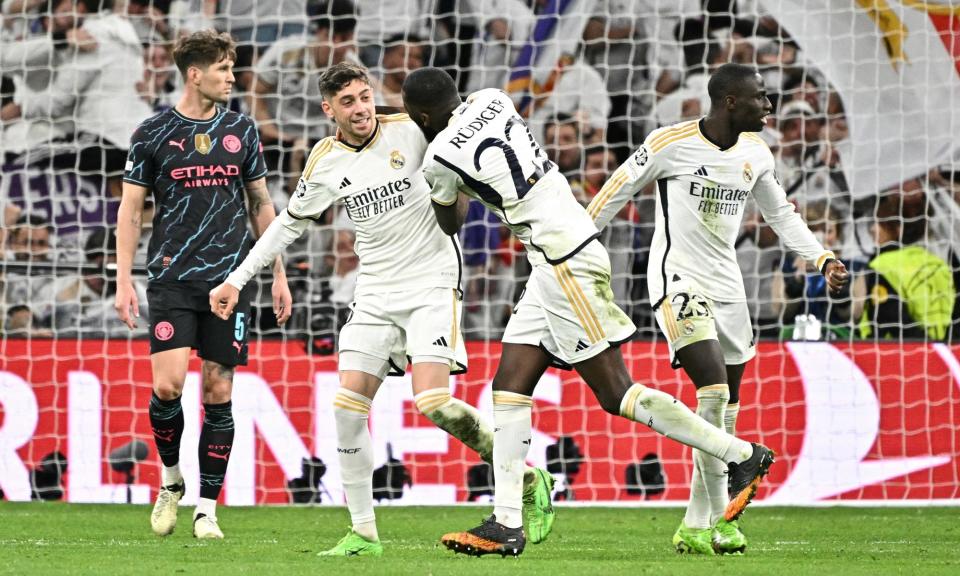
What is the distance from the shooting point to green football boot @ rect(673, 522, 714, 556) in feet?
18.2

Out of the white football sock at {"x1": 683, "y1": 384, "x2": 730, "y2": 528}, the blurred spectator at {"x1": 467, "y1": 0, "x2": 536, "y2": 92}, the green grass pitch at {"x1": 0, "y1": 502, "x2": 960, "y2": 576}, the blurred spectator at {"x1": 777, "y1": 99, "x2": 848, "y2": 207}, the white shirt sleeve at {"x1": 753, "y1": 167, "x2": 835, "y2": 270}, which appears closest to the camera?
the green grass pitch at {"x1": 0, "y1": 502, "x2": 960, "y2": 576}

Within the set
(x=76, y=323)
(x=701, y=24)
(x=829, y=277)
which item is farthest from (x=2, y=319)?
(x=829, y=277)

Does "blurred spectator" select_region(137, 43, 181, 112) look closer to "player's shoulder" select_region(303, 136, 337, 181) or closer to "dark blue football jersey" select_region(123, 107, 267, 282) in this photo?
"dark blue football jersey" select_region(123, 107, 267, 282)

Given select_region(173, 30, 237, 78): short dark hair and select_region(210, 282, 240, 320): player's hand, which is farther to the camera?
select_region(173, 30, 237, 78): short dark hair

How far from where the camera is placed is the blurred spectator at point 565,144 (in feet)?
33.8

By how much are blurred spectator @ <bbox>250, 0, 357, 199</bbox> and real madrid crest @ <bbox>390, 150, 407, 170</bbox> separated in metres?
5.20

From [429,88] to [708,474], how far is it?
6.17 ft

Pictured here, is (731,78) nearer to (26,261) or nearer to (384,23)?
(384,23)

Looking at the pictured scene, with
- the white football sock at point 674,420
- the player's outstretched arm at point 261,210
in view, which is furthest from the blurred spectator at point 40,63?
the white football sock at point 674,420

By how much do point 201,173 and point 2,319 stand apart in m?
4.28

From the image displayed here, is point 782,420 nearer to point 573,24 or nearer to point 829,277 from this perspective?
point 829,277

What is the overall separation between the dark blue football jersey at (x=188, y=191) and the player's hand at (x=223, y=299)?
0.88 m

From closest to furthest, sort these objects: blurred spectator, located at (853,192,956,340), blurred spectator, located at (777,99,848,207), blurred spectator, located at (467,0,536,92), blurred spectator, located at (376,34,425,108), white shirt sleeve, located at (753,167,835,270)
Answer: white shirt sleeve, located at (753,167,835,270) < blurred spectator, located at (853,192,956,340) < blurred spectator, located at (777,99,848,207) < blurred spectator, located at (376,34,425,108) < blurred spectator, located at (467,0,536,92)

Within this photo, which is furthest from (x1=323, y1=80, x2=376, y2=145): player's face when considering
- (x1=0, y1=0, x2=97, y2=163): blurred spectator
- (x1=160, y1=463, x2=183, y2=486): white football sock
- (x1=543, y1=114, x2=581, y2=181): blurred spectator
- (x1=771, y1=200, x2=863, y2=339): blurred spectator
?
(x1=0, y1=0, x2=97, y2=163): blurred spectator
